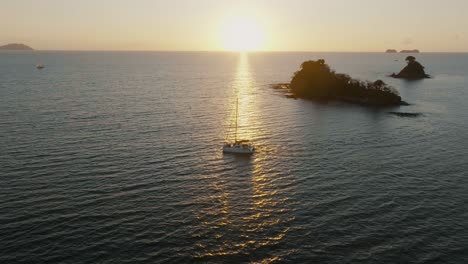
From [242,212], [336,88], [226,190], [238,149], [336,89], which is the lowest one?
[242,212]

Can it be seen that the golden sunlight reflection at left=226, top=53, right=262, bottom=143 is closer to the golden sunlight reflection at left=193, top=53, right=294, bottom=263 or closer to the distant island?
the golden sunlight reflection at left=193, top=53, right=294, bottom=263

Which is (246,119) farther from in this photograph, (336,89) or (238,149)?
(336,89)

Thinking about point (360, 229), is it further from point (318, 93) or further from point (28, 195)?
point (318, 93)

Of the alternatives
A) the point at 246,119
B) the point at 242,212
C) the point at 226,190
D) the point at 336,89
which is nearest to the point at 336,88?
the point at 336,89

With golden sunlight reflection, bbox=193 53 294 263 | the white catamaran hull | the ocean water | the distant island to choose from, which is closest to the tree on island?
the distant island

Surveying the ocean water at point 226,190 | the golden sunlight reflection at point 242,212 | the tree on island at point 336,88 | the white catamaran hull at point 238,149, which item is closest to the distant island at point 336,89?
the tree on island at point 336,88

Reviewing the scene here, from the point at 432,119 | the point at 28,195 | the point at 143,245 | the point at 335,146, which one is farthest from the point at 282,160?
the point at 432,119

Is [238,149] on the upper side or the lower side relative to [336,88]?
lower
